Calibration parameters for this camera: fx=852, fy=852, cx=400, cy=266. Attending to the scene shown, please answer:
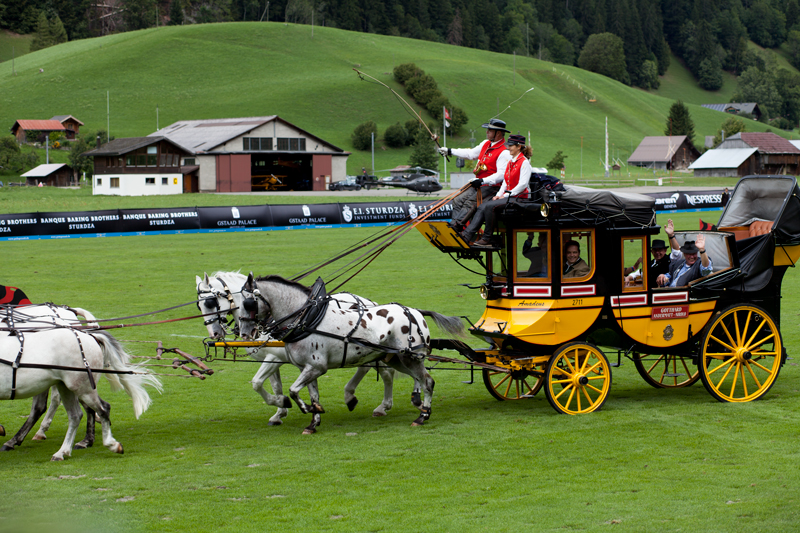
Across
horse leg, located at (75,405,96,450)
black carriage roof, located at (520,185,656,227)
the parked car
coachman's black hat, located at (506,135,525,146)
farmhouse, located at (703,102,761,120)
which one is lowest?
horse leg, located at (75,405,96,450)

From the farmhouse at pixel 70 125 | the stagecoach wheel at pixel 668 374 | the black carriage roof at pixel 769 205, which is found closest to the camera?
the black carriage roof at pixel 769 205

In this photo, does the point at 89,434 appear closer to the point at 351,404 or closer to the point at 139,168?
the point at 351,404

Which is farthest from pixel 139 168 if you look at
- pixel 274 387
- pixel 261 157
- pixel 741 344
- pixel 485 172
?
pixel 741 344

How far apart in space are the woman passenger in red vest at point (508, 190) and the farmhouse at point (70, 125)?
362ft

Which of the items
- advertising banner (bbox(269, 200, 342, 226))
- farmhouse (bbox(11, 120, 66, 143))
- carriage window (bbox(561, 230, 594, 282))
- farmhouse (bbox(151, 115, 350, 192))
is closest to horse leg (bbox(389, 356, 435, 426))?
carriage window (bbox(561, 230, 594, 282))

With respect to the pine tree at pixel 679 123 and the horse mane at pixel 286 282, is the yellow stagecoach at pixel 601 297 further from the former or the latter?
the pine tree at pixel 679 123

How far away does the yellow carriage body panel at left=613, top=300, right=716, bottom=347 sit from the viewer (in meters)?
12.3

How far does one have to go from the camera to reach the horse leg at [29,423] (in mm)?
10554

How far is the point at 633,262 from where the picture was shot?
12.5 metres

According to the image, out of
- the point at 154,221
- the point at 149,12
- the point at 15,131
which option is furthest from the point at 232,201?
the point at 149,12

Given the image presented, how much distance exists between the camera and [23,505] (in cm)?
818

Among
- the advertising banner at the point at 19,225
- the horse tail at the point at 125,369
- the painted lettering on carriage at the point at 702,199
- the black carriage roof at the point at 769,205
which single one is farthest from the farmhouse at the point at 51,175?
the black carriage roof at the point at 769,205

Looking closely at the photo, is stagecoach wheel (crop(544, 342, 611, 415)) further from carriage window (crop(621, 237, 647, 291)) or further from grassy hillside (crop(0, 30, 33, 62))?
grassy hillside (crop(0, 30, 33, 62))

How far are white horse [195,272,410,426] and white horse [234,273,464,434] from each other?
0.21 m
